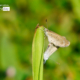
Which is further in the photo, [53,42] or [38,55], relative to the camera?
[53,42]

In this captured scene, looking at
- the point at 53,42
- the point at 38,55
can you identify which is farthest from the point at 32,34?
the point at 38,55

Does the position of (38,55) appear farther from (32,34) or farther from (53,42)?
(32,34)

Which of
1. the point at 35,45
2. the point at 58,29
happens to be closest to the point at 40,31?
the point at 35,45

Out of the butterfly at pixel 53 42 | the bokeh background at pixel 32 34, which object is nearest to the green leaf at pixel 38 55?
the butterfly at pixel 53 42

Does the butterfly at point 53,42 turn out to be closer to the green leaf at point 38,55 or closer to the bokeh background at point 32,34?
the green leaf at point 38,55

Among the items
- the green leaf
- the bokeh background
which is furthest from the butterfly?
the bokeh background

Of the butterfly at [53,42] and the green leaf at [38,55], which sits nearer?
the green leaf at [38,55]

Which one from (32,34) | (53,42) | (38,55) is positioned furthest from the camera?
(32,34)

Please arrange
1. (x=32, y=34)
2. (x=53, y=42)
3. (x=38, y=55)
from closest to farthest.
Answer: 1. (x=38, y=55)
2. (x=53, y=42)
3. (x=32, y=34)

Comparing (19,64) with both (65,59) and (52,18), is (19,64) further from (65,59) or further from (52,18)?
(52,18)
